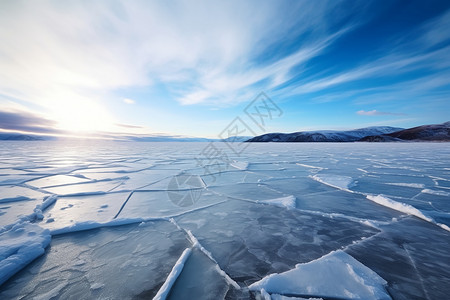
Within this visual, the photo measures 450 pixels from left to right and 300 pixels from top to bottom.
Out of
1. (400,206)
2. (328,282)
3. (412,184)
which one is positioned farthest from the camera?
(412,184)

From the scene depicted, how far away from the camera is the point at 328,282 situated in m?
1.46

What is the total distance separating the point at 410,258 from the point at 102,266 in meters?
2.89

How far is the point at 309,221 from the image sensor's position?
8.59 feet

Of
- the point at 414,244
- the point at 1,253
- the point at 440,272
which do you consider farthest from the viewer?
the point at 414,244

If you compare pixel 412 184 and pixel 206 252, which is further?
pixel 412 184

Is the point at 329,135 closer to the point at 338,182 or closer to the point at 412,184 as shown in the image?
the point at 412,184

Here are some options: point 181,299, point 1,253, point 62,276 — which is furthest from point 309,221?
point 1,253

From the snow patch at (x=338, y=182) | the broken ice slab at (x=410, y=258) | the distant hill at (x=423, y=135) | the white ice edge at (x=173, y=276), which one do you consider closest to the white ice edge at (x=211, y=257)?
the white ice edge at (x=173, y=276)

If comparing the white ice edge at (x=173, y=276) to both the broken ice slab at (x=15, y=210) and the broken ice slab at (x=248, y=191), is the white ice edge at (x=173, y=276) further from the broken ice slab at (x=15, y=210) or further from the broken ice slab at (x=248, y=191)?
the broken ice slab at (x=15, y=210)

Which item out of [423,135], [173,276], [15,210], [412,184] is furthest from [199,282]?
[423,135]

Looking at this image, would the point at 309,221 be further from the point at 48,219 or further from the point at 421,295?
the point at 48,219

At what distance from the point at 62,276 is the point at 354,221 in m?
3.34

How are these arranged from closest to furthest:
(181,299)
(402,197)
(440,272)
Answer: (181,299) < (440,272) < (402,197)

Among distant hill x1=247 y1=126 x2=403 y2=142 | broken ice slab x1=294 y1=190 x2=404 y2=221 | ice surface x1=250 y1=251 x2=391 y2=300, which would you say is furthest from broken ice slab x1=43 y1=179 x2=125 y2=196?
distant hill x1=247 y1=126 x2=403 y2=142
